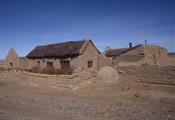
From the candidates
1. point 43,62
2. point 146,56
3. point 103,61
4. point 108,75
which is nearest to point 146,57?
point 146,56

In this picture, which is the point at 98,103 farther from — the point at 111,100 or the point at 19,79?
the point at 19,79

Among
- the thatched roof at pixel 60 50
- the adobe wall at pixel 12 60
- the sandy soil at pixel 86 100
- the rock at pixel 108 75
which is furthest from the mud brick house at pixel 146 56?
the adobe wall at pixel 12 60

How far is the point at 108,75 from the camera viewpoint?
19.4 meters

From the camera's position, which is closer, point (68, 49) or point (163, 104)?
point (163, 104)

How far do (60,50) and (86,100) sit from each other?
1743cm

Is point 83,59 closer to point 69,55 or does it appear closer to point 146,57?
point 69,55

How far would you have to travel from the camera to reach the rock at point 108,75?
1923 cm

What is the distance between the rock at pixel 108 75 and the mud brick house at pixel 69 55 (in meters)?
7.93

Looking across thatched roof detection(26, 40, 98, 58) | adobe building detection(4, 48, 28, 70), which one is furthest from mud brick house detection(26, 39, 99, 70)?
adobe building detection(4, 48, 28, 70)

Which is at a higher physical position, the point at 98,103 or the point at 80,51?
the point at 80,51

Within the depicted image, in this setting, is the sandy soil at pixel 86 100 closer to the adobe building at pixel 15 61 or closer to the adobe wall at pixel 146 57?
the adobe wall at pixel 146 57

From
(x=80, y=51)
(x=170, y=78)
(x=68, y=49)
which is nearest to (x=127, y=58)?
(x=80, y=51)

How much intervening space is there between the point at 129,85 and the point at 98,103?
15.4 ft

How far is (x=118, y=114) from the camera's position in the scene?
37.6 feet
